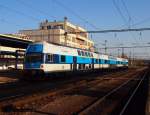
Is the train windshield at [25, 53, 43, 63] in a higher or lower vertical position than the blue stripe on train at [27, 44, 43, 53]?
lower

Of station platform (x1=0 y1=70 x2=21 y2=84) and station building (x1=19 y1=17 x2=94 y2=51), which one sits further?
station building (x1=19 y1=17 x2=94 y2=51)

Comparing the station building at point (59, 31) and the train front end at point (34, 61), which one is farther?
the station building at point (59, 31)

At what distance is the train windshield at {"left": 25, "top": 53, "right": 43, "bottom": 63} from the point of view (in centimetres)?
2683

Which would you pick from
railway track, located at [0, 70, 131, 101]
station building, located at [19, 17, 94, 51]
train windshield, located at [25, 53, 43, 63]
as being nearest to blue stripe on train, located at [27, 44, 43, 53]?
train windshield, located at [25, 53, 43, 63]

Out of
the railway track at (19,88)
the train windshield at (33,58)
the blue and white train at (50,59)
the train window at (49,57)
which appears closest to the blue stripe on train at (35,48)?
the blue and white train at (50,59)

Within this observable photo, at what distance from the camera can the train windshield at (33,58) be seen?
88.0 feet

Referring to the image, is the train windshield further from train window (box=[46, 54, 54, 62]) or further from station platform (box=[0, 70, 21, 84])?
station platform (box=[0, 70, 21, 84])

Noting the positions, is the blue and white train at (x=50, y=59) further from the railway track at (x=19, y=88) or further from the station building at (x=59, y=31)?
the station building at (x=59, y=31)

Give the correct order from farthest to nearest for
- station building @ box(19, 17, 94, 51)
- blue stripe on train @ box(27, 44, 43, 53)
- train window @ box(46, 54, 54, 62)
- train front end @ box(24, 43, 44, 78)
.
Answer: station building @ box(19, 17, 94, 51) → train window @ box(46, 54, 54, 62) → blue stripe on train @ box(27, 44, 43, 53) → train front end @ box(24, 43, 44, 78)

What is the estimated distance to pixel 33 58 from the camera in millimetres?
27297

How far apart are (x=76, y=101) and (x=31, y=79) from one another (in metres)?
13.3

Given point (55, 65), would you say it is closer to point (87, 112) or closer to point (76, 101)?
point (76, 101)

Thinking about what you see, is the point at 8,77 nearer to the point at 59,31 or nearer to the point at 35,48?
the point at 35,48

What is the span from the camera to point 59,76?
3114cm
